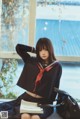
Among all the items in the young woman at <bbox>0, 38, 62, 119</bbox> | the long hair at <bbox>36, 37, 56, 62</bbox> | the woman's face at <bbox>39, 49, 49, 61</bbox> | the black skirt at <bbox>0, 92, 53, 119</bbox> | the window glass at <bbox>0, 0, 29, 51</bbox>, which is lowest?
the black skirt at <bbox>0, 92, 53, 119</bbox>

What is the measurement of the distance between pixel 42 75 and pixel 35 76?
85 mm

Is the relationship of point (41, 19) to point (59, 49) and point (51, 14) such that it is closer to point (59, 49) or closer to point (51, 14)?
point (51, 14)

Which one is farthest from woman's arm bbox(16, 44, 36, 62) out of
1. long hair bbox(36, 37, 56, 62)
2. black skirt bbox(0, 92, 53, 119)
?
black skirt bbox(0, 92, 53, 119)

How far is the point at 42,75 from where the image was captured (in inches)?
109

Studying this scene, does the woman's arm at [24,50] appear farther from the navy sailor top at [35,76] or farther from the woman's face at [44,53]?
the woman's face at [44,53]

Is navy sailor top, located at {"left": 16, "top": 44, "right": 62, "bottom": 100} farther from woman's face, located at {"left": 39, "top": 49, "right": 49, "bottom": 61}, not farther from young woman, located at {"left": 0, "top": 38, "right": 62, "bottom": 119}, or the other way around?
woman's face, located at {"left": 39, "top": 49, "right": 49, "bottom": 61}

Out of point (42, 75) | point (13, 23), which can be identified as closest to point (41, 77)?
point (42, 75)

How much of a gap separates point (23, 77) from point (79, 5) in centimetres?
113

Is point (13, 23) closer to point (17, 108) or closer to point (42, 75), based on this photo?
point (42, 75)

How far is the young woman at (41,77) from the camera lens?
2744 millimetres

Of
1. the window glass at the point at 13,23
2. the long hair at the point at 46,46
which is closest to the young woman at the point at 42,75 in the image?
the long hair at the point at 46,46

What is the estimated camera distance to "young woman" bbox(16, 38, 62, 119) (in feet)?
9.01

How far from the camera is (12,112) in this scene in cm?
268

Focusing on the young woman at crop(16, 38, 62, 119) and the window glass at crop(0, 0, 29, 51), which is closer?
the young woman at crop(16, 38, 62, 119)
